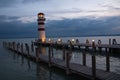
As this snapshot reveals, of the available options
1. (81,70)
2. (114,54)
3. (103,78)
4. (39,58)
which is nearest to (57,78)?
(81,70)

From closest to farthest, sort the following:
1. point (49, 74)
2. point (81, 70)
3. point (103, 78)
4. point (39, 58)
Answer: point (103, 78) < point (81, 70) < point (49, 74) < point (39, 58)

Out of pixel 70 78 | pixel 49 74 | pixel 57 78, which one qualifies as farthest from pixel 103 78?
pixel 49 74

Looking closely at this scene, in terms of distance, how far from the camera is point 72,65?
19500 mm

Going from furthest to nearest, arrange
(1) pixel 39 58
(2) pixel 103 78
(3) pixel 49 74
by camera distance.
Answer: (1) pixel 39 58
(3) pixel 49 74
(2) pixel 103 78

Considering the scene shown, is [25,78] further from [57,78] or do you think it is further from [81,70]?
[81,70]

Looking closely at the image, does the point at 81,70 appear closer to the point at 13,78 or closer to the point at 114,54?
the point at 13,78

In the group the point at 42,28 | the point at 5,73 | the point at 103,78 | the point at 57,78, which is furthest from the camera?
the point at 42,28

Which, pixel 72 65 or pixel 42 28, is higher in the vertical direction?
pixel 42 28

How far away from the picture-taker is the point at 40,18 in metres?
52.5

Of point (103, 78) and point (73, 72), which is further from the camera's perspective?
point (73, 72)

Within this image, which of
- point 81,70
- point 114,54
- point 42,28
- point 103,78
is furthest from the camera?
point 42,28

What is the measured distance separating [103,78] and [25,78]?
295 inches

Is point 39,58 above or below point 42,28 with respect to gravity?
below

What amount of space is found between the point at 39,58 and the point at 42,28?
84.0 ft
